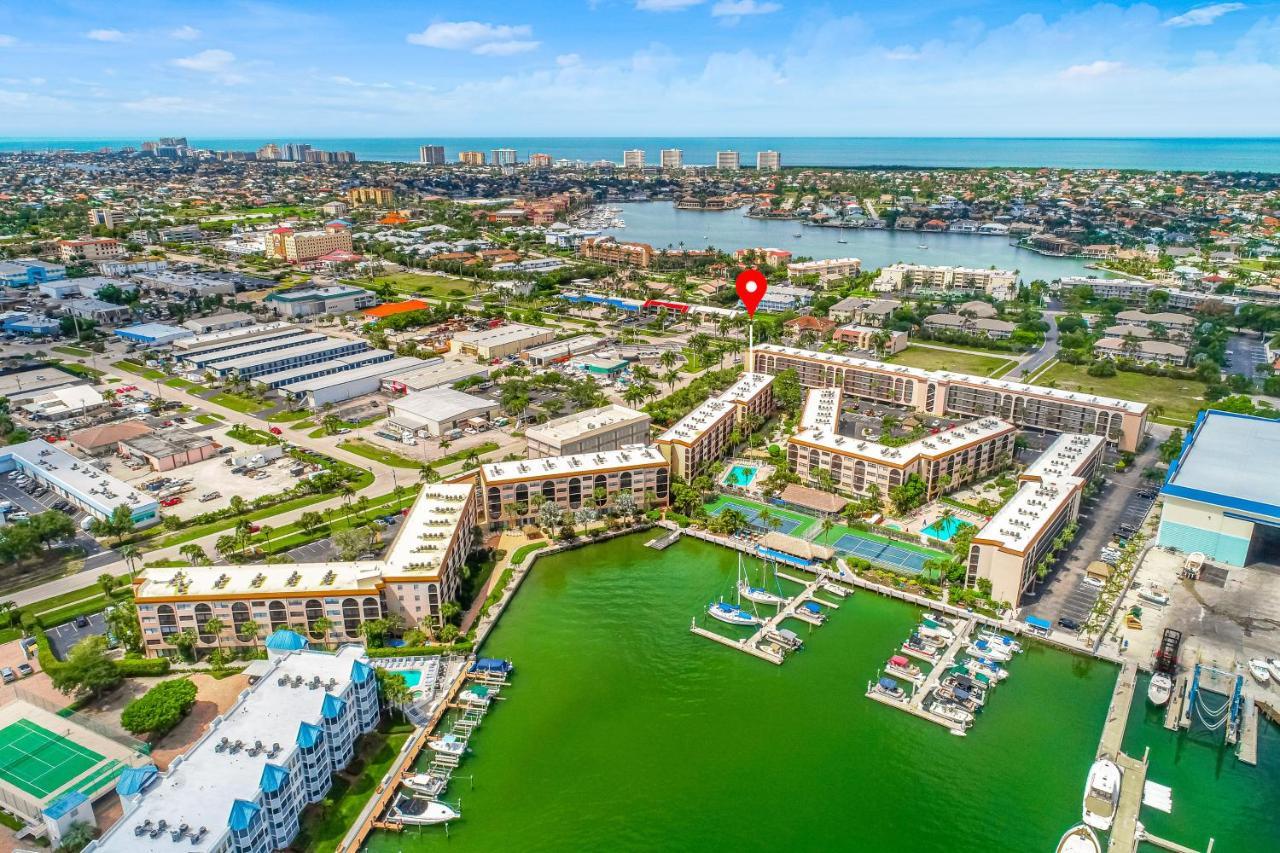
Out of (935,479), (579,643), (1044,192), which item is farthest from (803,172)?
(579,643)

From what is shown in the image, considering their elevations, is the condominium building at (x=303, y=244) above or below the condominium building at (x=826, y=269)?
above

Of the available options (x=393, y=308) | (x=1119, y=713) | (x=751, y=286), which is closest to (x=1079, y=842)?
(x=1119, y=713)

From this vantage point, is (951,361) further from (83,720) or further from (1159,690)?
(83,720)

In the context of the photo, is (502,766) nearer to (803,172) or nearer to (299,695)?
(299,695)

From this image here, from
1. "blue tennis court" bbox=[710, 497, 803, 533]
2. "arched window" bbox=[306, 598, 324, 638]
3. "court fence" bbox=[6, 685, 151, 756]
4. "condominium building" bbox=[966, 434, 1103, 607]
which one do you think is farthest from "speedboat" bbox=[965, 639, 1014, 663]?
"court fence" bbox=[6, 685, 151, 756]

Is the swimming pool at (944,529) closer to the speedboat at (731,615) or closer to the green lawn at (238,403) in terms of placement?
the speedboat at (731,615)

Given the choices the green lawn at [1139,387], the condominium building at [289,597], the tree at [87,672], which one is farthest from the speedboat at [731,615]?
the green lawn at [1139,387]
